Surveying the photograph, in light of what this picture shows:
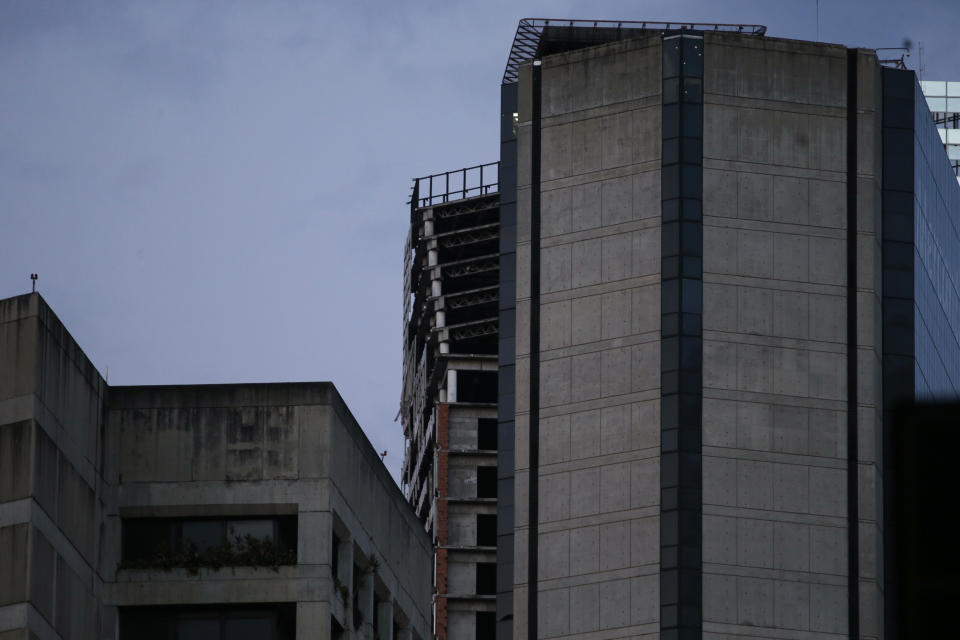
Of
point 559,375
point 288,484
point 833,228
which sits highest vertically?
point 833,228

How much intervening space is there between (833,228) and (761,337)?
10.2m

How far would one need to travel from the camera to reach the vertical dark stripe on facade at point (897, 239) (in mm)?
127250

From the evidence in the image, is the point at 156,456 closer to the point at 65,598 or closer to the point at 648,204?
the point at 65,598

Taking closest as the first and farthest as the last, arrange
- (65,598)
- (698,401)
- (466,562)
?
(65,598) < (698,401) < (466,562)

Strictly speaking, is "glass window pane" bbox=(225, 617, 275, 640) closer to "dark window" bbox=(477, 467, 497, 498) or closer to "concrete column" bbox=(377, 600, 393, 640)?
"concrete column" bbox=(377, 600, 393, 640)

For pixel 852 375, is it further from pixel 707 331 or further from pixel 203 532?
pixel 203 532

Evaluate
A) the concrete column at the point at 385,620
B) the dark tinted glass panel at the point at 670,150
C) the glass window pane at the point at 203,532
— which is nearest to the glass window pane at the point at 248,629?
the glass window pane at the point at 203,532

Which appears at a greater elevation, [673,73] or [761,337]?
[673,73]

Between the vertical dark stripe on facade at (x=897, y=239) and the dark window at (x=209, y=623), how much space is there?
68.1m

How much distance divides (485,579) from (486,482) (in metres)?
10.5

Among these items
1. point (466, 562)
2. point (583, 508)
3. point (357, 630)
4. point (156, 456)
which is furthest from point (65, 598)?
point (466, 562)

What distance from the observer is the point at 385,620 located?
75250mm

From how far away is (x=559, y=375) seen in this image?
420 feet

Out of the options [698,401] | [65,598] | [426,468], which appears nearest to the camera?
[65,598]
